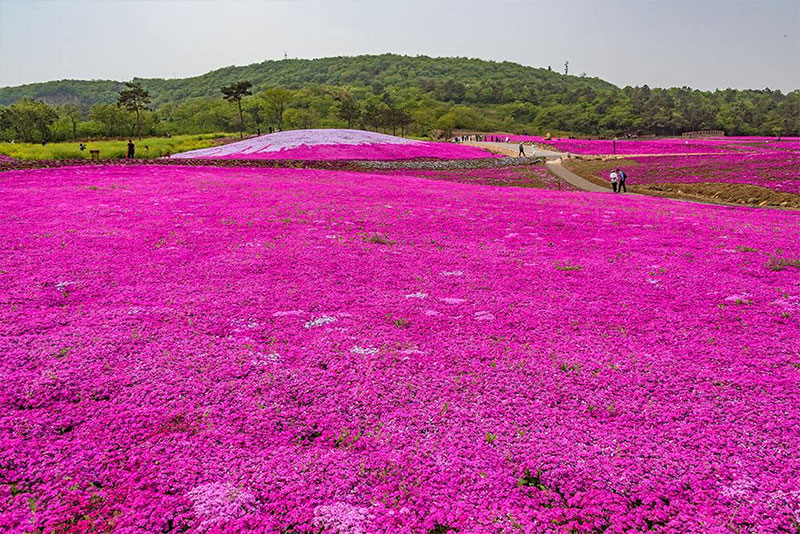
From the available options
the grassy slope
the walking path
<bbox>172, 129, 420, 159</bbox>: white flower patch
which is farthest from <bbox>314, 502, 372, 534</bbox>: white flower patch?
<bbox>172, 129, 420, 159</bbox>: white flower patch

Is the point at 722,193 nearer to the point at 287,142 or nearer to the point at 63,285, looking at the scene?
the point at 63,285

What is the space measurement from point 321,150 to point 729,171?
42.6m

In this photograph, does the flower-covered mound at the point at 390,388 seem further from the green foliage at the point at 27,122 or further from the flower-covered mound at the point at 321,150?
the green foliage at the point at 27,122

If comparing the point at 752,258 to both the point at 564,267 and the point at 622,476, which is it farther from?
the point at 622,476

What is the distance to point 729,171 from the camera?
43.3m

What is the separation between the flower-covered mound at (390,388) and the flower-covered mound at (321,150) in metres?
38.0

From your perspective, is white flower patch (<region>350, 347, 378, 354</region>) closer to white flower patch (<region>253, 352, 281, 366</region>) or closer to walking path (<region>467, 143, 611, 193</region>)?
white flower patch (<region>253, 352, 281, 366</region>)

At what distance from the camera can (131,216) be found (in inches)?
688

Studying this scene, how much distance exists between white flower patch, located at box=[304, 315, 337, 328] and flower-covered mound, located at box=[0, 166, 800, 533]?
11 cm

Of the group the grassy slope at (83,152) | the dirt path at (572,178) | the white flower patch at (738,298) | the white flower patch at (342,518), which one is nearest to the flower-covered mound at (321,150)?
the grassy slope at (83,152)

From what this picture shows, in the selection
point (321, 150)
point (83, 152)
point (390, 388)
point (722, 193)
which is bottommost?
point (390, 388)

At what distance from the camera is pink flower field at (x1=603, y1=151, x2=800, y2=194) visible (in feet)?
→ 122

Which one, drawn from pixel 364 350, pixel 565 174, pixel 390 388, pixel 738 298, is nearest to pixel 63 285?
pixel 364 350

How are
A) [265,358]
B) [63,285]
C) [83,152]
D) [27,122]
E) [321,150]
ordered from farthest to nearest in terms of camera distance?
[27,122] → [321,150] → [83,152] → [63,285] → [265,358]
